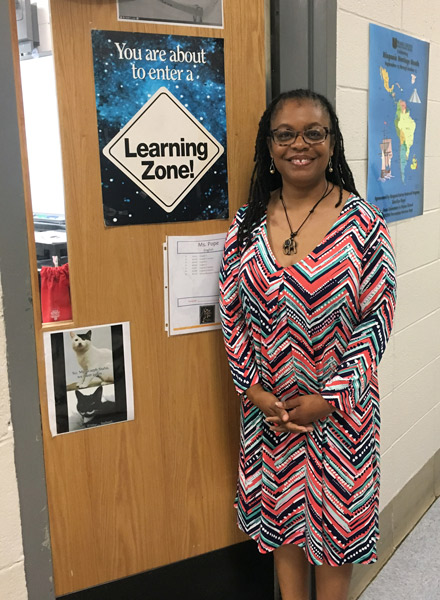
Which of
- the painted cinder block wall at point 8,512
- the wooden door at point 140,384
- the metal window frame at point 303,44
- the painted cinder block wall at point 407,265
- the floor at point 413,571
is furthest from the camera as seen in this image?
the floor at point 413,571

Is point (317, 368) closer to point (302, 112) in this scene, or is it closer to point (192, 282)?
point (192, 282)

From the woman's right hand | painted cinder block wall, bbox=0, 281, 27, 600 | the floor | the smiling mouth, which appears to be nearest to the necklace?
the smiling mouth

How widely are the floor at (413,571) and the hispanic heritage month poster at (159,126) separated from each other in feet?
4.75

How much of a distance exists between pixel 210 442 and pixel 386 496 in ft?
2.75

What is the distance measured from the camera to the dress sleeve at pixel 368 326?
1529mm

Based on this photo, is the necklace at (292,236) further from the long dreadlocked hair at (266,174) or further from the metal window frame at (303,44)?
the metal window frame at (303,44)

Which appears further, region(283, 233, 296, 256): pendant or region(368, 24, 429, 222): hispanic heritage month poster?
region(368, 24, 429, 222): hispanic heritage month poster

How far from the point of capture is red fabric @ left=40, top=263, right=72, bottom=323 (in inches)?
60.2

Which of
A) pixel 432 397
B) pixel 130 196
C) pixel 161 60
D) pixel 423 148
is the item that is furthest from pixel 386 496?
pixel 161 60

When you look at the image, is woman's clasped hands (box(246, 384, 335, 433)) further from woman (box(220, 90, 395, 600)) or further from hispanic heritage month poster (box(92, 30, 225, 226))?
hispanic heritage month poster (box(92, 30, 225, 226))

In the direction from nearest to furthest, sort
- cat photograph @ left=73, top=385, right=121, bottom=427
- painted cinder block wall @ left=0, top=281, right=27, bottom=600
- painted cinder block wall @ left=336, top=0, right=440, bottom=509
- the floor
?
painted cinder block wall @ left=0, top=281, right=27, bottom=600, cat photograph @ left=73, top=385, right=121, bottom=427, painted cinder block wall @ left=336, top=0, right=440, bottom=509, the floor

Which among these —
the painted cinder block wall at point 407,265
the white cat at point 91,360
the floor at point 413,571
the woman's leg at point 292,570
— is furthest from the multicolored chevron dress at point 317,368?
the floor at point 413,571

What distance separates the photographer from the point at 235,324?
5.48ft

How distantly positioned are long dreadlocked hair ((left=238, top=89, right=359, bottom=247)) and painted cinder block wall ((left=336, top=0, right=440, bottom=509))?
0.23 meters
